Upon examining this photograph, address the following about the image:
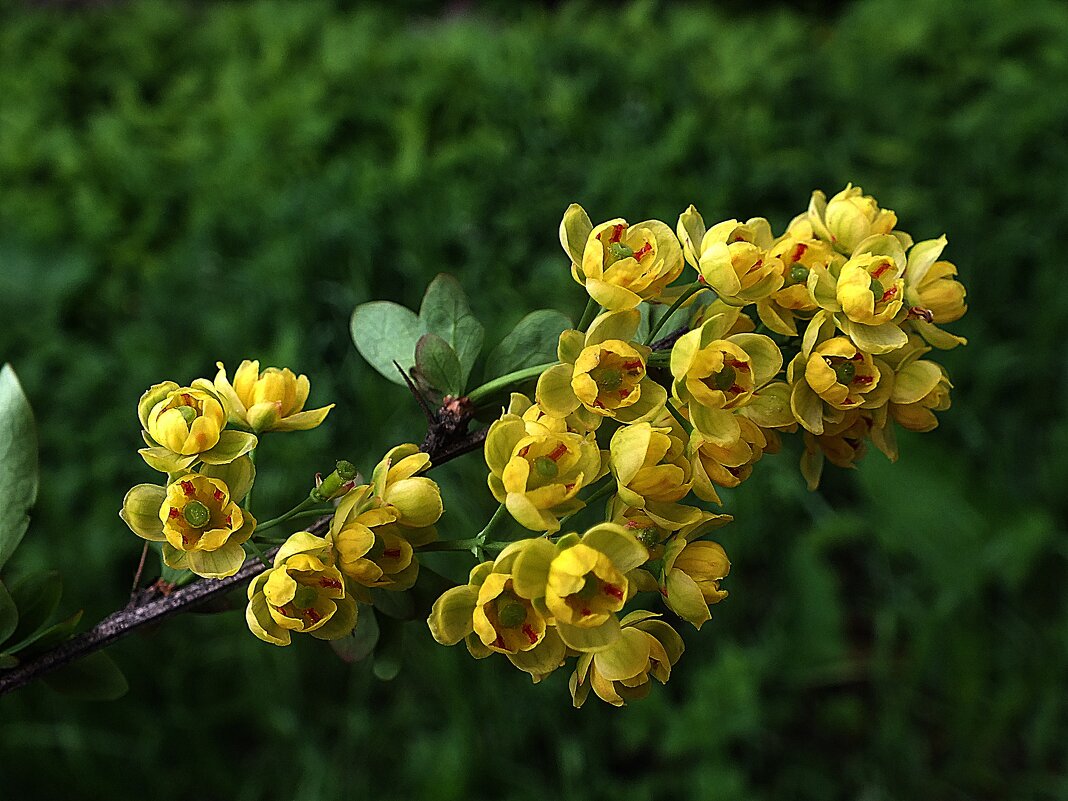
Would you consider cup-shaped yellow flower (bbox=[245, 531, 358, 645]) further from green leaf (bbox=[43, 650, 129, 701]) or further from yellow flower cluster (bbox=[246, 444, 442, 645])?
green leaf (bbox=[43, 650, 129, 701])

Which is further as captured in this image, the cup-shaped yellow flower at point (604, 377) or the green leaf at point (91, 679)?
the green leaf at point (91, 679)

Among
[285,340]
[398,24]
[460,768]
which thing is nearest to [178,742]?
[460,768]

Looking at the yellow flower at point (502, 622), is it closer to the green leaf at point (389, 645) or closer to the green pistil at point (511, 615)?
the green pistil at point (511, 615)

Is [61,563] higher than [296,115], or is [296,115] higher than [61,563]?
[296,115]

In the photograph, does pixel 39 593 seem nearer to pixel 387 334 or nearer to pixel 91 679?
pixel 91 679

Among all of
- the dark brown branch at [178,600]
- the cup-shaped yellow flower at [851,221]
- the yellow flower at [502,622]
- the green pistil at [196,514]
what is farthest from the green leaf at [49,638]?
the cup-shaped yellow flower at [851,221]

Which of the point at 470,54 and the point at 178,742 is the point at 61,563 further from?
the point at 470,54

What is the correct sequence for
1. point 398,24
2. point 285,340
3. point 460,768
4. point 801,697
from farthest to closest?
point 398,24 → point 801,697 → point 285,340 → point 460,768
